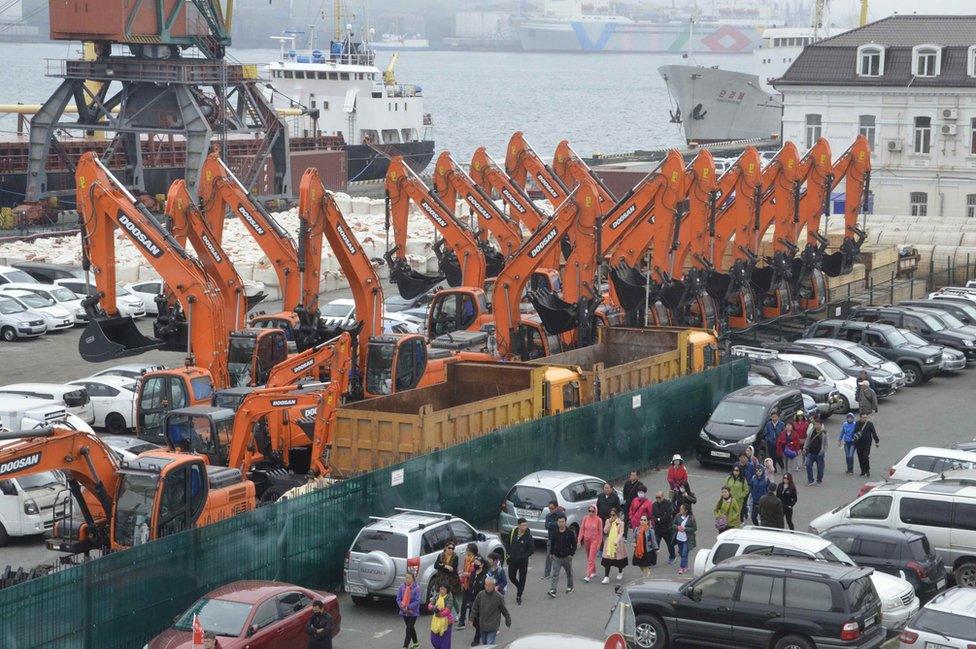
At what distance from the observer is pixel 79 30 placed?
6856 cm

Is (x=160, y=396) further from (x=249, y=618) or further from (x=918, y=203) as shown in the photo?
(x=918, y=203)

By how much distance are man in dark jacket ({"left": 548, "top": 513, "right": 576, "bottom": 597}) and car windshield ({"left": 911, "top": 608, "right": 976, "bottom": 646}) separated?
5.22 meters

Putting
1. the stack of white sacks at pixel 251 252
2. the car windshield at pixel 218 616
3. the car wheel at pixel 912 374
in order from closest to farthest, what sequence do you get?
the car windshield at pixel 218 616 < the car wheel at pixel 912 374 < the stack of white sacks at pixel 251 252

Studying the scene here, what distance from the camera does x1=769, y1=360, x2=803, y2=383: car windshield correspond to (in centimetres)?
3309

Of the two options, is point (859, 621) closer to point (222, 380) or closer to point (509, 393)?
point (509, 393)

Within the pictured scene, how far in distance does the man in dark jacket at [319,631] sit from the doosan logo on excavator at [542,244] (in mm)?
19203

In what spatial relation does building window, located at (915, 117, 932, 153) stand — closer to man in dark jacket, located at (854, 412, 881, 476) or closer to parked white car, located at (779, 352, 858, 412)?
parked white car, located at (779, 352, 858, 412)

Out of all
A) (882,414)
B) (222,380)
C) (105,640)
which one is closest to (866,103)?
(882,414)

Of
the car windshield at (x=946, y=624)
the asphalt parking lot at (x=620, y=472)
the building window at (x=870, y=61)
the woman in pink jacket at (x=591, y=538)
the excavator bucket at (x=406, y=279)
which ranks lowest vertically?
the asphalt parking lot at (x=620, y=472)

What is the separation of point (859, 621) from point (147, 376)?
551 inches

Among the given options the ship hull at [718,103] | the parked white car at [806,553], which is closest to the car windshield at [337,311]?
the parked white car at [806,553]

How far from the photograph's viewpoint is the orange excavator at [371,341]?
97.6 ft

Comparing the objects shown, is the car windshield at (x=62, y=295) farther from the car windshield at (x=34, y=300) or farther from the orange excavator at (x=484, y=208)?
the orange excavator at (x=484, y=208)

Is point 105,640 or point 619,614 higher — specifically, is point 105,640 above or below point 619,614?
below
